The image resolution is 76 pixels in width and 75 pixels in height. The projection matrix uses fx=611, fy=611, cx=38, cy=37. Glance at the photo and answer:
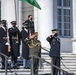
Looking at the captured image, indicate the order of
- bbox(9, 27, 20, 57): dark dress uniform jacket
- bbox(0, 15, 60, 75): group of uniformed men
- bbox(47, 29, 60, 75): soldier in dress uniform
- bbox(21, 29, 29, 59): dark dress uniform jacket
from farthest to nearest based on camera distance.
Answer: bbox(21, 29, 29, 59): dark dress uniform jacket, bbox(9, 27, 20, 57): dark dress uniform jacket, bbox(47, 29, 60, 75): soldier in dress uniform, bbox(0, 15, 60, 75): group of uniformed men

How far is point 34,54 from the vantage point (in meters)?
21.0

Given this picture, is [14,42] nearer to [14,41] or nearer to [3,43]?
[14,41]

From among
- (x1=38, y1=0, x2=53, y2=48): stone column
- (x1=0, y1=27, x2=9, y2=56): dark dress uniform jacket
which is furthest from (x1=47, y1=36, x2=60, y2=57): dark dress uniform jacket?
(x1=38, y1=0, x2=53, y2=48): stone column

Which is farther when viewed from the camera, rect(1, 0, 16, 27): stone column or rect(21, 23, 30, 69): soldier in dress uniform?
rect(1, 0, 16, 27): stone column

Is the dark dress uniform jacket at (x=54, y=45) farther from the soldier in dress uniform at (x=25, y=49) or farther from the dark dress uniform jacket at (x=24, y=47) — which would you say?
the dark dress uniform jacket at (x=24, y=47)

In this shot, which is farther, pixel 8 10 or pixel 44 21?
pixel 8 10

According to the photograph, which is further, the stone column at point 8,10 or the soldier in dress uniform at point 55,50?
the stone column at point 8,10

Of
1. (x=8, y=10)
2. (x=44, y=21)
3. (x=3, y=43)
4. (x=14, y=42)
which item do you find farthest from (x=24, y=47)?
(x=8, y=10)

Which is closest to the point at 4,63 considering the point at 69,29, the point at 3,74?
the point at 3,74

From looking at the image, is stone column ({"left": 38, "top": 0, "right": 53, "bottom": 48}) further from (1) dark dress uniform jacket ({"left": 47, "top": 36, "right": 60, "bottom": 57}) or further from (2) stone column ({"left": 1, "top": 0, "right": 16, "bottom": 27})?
(1) dark dress uniform jacket ({"left": 47, "top": 36, "right": 60, "bottom": 57})

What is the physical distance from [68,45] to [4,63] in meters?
5.68

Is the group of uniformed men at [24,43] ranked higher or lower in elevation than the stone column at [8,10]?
lower

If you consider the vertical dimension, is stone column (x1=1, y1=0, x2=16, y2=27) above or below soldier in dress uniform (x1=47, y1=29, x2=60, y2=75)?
above

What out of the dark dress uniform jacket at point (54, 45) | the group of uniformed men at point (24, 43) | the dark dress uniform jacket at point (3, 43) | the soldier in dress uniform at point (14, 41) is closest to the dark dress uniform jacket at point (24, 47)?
the group of uniformed men at point (24, 43)
